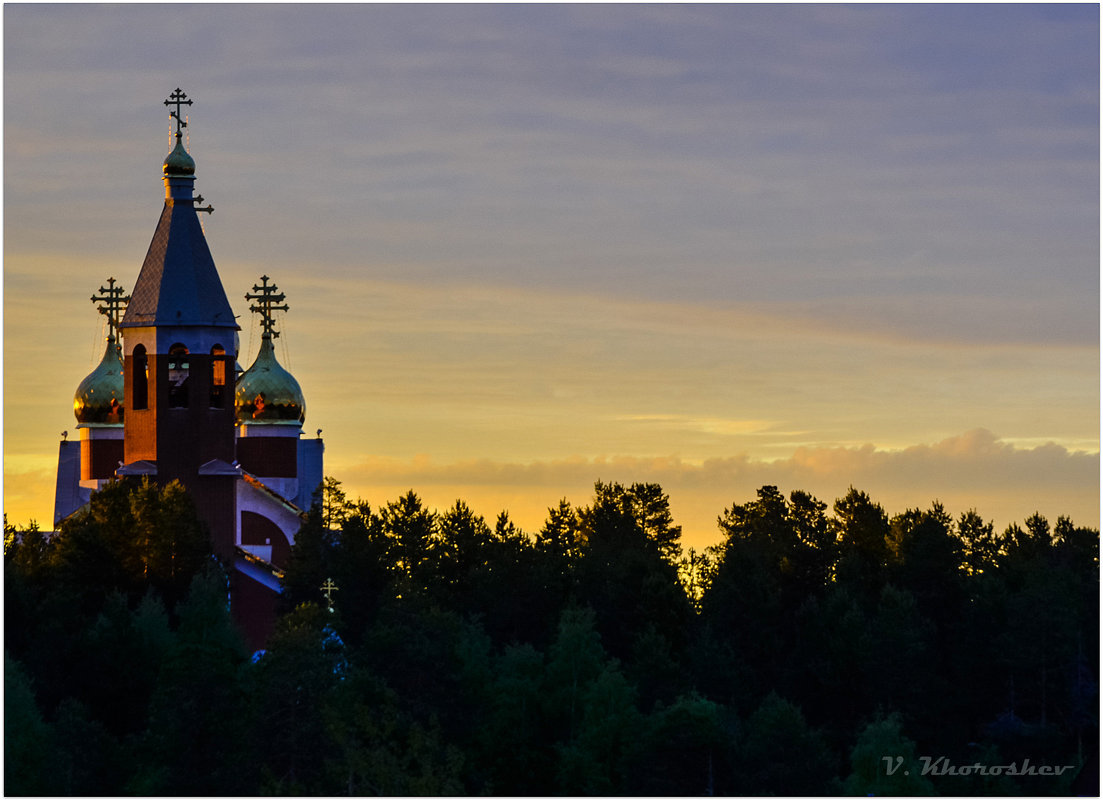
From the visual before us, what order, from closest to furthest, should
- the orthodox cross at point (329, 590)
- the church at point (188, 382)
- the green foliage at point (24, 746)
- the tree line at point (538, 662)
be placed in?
the green foliage at point (24, 746) < the tree line at point (538, 662) < the orthodox cross at point (329, 590) < the church at point (188, 382)

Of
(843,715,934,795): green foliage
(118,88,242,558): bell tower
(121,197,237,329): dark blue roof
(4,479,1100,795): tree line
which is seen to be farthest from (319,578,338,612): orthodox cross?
(843,715,934,795): green foliage

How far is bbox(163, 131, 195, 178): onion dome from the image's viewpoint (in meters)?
61.5

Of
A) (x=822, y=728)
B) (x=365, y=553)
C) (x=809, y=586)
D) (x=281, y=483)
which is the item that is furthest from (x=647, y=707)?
(x=281, y=483)

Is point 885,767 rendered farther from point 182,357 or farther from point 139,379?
point 139,379

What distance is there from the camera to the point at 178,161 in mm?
61469

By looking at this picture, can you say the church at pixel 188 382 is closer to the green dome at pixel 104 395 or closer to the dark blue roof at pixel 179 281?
the dark blue roof at pixel 179 281

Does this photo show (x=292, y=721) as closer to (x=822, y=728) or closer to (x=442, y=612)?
(x=442, y=612)

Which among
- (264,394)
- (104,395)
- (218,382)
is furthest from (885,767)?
(104,395)

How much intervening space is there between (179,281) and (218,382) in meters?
3.02

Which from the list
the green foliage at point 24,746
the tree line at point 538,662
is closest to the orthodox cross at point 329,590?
the tree line at point 538,662

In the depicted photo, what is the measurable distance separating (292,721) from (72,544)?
466 inches

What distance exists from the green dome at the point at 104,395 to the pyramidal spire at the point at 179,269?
1246cm

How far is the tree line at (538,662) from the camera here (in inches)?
1861

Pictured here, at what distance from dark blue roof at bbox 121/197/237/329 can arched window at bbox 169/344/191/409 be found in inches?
36.3
